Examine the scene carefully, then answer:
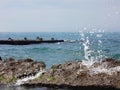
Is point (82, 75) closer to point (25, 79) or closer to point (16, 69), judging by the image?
point (25, 79)

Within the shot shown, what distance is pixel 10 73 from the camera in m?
32.2

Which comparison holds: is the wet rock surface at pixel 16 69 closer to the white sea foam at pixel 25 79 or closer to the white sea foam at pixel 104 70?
the white sea foam at pixel 25 79

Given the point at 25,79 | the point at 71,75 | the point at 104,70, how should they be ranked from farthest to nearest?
the point at 25,79
the point at 104,70
the point at 71,75

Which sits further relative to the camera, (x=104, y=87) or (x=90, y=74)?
(x=90, y=74)

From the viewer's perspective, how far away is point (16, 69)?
3284 cm

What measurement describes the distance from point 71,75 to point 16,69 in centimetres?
521

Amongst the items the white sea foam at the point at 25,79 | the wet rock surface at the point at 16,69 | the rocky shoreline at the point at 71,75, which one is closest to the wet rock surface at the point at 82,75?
the rocky shoreline at the point at 71,75

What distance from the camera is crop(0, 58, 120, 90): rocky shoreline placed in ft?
94.6

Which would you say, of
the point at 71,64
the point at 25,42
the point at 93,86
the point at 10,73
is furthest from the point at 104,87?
the point at 25,42

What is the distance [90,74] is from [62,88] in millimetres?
2814

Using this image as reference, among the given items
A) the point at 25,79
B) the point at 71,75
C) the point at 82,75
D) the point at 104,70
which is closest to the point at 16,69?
the point at 25,79

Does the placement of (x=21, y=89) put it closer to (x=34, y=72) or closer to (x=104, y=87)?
(x=34, y=72)

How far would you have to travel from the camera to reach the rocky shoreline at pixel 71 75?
28.8m

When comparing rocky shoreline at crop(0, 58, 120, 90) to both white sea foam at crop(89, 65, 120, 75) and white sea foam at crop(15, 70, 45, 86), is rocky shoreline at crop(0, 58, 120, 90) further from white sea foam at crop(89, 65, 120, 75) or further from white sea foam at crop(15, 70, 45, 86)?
white sea foam at crop(15, 70, 45, 86)
